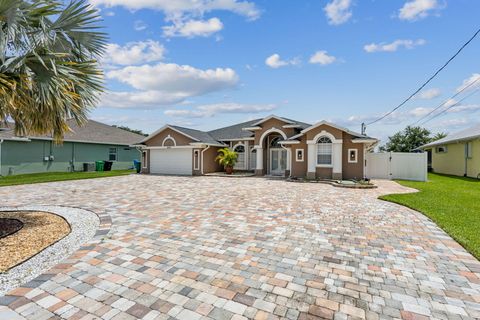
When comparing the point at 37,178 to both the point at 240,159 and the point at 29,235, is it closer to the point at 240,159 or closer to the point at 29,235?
the point at 29,235

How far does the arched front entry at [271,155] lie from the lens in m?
19.8

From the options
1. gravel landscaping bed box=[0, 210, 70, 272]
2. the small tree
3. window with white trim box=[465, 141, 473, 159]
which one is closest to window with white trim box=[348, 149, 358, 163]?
window with white trim box=[465, 141, 473, 159]

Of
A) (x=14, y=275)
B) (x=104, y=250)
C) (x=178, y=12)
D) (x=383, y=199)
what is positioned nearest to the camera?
(x=14, y=275)

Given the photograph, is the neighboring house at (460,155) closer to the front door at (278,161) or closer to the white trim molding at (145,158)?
the front door at (278,161)

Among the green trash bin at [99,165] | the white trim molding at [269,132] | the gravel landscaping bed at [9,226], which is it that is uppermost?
the white trim molding at [269,132]

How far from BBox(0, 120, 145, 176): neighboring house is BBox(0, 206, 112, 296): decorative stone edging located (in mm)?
11716

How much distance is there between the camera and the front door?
2016cm

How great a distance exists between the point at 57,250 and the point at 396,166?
18.8 meters

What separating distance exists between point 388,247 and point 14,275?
19.3 ft

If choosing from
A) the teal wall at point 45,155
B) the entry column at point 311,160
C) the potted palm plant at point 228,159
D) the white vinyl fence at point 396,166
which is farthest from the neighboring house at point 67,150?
the white vinyl fence at point 396,166

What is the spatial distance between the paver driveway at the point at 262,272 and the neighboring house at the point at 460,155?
16403 mm

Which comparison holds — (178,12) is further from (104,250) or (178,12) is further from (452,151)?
(452,151)

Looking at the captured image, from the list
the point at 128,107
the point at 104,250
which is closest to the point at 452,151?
the point at 104,250

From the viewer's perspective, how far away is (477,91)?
1564 centimetres
